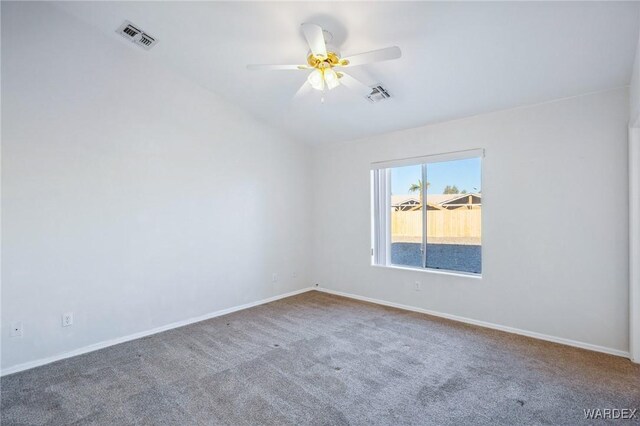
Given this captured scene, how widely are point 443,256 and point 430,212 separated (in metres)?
0.59

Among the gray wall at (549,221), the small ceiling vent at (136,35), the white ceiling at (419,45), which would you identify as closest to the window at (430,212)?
the gray wall at (549,221)

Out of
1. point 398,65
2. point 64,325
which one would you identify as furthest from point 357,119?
point 64,325

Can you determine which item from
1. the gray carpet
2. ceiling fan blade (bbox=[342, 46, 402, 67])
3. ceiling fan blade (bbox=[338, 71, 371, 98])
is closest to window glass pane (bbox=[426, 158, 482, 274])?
the gray carpet

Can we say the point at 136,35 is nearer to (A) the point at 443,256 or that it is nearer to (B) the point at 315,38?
(B) the point at 315,38

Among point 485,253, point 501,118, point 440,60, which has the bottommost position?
point 485,253

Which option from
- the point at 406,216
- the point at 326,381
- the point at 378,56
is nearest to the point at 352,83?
the point at 378,56

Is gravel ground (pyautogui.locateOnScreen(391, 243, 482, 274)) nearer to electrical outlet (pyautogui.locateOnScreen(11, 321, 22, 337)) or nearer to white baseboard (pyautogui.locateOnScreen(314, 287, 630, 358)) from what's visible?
white baseboard (pyautogui.locateOnScreen(314, 287, 630, 358))

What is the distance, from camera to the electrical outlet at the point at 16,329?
2.62 meters

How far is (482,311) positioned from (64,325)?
169 inches

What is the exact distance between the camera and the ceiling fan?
208cm

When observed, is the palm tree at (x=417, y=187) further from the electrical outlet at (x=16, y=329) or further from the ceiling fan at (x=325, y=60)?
the electrical outlet at (x=16, y=329)

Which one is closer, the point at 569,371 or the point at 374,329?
the point at 569,371

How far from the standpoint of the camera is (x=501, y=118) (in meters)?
3.39

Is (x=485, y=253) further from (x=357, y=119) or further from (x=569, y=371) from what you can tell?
(x=357, y=119)
